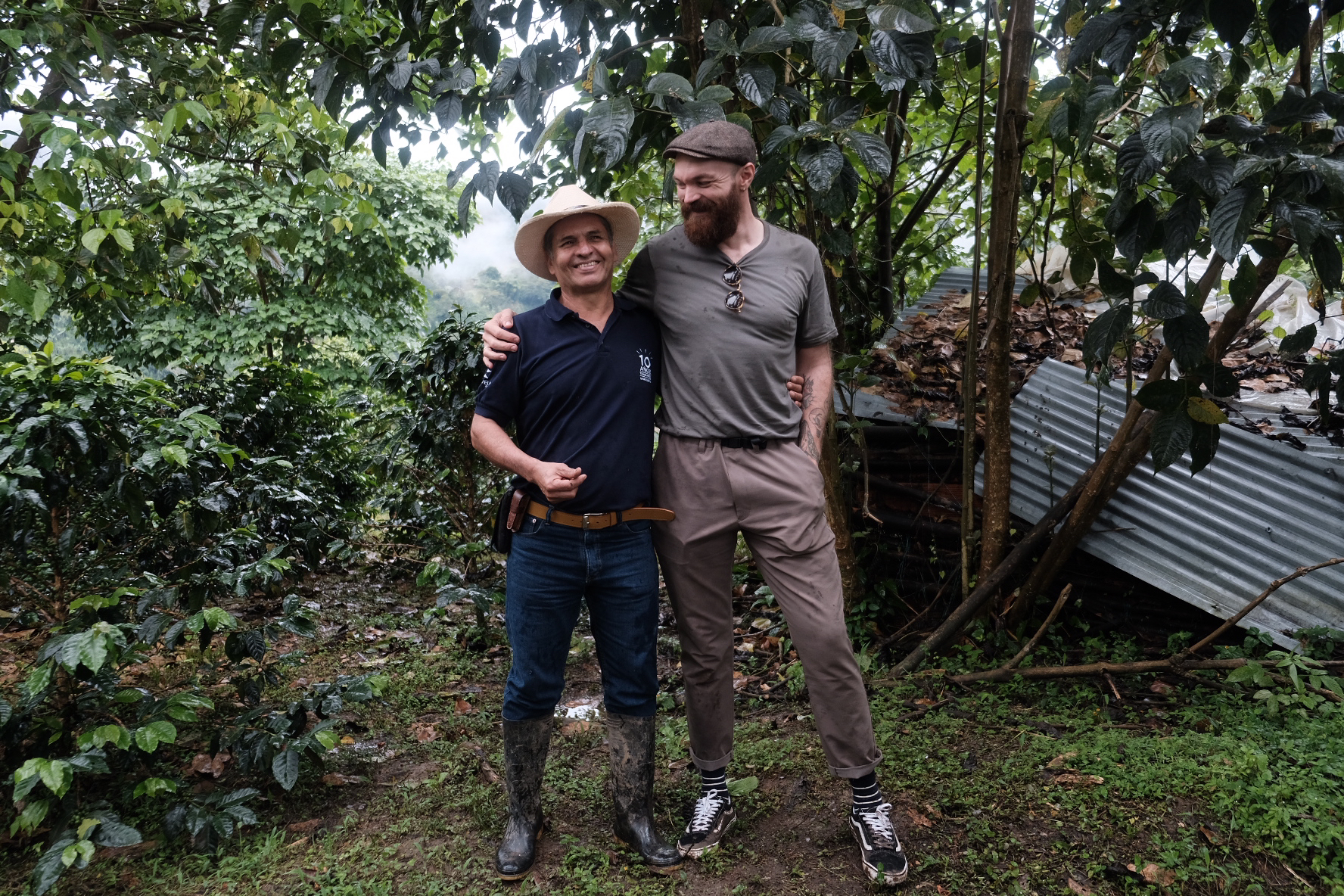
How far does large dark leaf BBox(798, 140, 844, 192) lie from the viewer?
2.50 metres

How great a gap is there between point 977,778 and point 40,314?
4.00m

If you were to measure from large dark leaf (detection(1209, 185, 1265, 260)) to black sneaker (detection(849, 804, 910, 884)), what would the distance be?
1781mm

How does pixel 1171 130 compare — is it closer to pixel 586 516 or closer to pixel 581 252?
pixel 581 252

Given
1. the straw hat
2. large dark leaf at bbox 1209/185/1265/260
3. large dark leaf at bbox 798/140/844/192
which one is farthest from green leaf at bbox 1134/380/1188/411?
the straw hat

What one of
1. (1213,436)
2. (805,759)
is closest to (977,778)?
(805,759)

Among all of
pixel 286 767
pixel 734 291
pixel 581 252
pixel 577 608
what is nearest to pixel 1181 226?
pixel 734 291

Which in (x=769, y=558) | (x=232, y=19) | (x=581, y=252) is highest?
(x=232, y=19)

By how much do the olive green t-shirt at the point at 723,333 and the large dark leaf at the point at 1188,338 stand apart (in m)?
1.09

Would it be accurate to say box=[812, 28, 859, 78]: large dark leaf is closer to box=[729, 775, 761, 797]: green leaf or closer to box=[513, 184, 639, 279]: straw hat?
box=[513, 184, 639, 279]: straw hat

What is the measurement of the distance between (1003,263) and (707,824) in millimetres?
2452

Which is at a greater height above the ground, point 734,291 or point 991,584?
point 734,291

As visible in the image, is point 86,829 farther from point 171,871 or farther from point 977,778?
point 977,778

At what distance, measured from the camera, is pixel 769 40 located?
2586mm

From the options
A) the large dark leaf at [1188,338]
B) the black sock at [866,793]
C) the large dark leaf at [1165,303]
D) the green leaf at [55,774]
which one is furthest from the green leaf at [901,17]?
the green leaf at [55,774]
